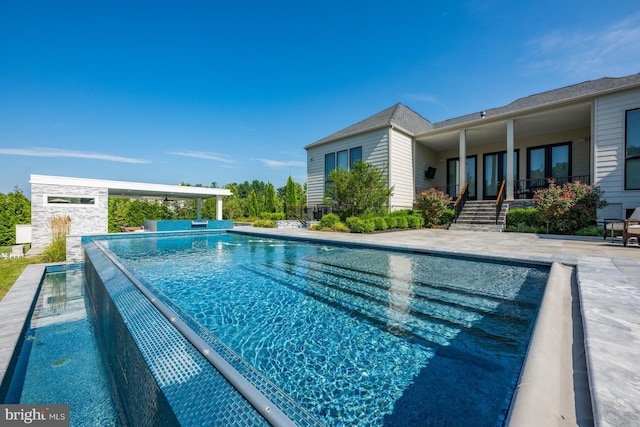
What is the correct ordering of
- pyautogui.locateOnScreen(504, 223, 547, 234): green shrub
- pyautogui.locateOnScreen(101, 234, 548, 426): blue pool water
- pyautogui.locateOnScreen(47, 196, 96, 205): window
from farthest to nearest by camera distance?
pyautogui.locateOnScreen(47, 196, 96, 205): window < pyautogui.locateOnScreen(504, 223, 547, 234): green shrub < pyautogui.locateOnScreen(101, 234, 548, 426): blue pool water

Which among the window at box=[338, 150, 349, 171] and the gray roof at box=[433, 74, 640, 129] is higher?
the gray roof at box=[433, 74, 640, 129]

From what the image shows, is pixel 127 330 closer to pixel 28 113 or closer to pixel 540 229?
pixel 540 229

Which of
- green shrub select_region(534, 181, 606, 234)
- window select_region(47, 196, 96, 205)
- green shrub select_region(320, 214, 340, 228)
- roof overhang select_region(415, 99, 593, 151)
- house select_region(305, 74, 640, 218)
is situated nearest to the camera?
green shrub select_region(534, 181, 606, 234)

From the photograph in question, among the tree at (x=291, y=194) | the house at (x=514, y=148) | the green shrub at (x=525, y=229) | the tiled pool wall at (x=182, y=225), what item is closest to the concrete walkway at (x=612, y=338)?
the green shrub at (x=525, y=229)

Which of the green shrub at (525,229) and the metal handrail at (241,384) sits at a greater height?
the green shrub at (525,229)

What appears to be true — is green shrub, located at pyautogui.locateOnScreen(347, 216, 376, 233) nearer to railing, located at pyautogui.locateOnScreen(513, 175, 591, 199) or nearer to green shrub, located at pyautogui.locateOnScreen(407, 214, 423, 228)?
green shrub, located at pyautogui.locateOnScreen(407, 214, 423, 228)

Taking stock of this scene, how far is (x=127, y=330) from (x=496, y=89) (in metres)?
17.3

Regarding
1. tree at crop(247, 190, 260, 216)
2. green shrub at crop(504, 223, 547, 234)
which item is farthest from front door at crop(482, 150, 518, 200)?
tree at crop(247, 190, 260, 216)

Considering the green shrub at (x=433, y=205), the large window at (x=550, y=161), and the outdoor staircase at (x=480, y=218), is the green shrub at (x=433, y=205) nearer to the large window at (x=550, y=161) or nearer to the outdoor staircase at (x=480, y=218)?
the outdoor staircase at (x=480, y=218)

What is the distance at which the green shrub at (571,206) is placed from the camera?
332 inches

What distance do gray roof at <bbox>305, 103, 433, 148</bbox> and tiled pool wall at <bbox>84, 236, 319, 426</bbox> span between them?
12528 mm

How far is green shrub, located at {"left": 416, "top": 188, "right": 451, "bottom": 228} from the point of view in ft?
39.3

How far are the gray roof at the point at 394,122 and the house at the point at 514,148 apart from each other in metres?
0.08

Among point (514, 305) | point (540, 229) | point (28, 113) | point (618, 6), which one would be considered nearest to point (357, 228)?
point (540, 229)
